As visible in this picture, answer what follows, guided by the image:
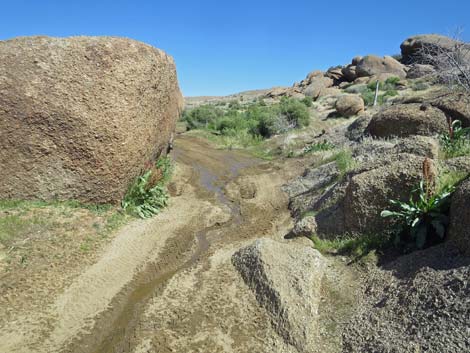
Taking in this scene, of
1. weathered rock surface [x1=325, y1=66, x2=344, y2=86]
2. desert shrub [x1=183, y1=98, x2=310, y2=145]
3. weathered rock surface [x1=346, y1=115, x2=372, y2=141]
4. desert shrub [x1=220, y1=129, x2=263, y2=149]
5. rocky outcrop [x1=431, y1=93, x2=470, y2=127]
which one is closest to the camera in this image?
rocky outcrop [x1=431, y1=93, x2=470, y2=127]

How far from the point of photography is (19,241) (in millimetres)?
6719

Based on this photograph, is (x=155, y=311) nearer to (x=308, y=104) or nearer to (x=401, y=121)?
(x=401, y=121)

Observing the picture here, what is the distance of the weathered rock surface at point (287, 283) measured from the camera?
471 cm

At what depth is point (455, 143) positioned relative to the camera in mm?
9031

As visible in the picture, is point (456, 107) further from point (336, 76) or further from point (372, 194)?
point (336, 76)

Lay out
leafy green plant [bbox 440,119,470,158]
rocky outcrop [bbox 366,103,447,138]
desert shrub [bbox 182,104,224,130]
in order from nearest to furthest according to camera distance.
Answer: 1. leafy green plant [bbox 440,119,470,158]
2. rocky outcrop [bbox 366,103,447,138]
3. desert shrub [bbox 182,104,224,130]

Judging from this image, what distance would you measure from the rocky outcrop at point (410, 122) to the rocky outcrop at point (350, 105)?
11223mm

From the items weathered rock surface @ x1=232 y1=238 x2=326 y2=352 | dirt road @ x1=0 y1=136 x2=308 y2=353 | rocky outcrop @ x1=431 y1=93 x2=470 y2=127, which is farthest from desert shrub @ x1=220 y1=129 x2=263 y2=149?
weathered rock surface @ x1=232 y1=238 x2=326 y2=352

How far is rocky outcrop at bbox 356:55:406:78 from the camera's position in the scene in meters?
41.5

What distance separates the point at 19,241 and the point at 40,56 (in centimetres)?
364

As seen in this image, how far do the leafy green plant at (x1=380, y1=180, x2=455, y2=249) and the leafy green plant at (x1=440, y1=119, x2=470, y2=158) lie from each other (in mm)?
2645

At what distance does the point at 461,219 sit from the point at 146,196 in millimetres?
6598

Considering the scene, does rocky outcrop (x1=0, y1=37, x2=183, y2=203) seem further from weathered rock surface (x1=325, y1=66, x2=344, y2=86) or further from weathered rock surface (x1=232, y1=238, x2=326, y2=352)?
weathered rock surface (x1=325, y1=66, x2=344, y2=86)

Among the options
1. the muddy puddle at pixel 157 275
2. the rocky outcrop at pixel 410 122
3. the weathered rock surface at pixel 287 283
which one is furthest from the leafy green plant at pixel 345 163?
the weathered rock surface at pixel 287 283
